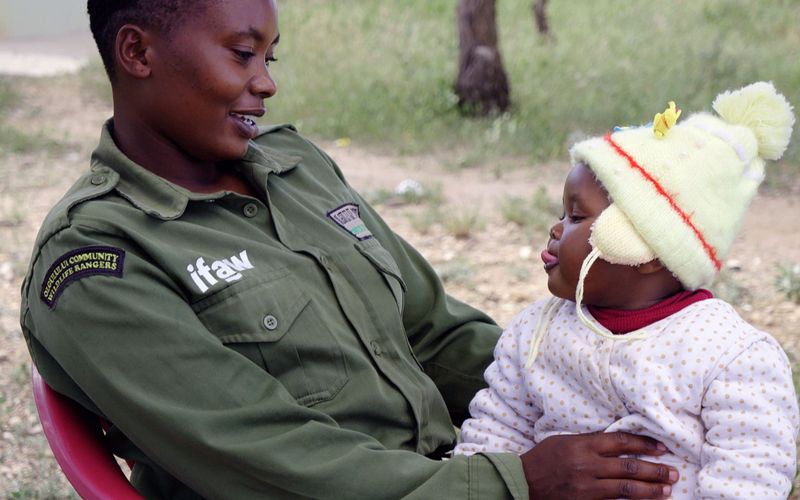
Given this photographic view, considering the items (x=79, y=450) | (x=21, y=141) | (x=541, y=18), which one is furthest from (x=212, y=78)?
(x=541, y=18)

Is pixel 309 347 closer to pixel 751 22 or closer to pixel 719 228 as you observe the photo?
pixel 719 228

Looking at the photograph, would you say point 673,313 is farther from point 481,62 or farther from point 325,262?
point 481,62

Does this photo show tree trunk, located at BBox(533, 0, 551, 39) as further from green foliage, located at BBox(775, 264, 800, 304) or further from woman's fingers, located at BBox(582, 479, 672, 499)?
woman's fingers, located at BBox(582, 479, 672, 499)

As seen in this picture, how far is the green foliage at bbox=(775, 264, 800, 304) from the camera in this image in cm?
440

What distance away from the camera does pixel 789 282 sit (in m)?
4.45

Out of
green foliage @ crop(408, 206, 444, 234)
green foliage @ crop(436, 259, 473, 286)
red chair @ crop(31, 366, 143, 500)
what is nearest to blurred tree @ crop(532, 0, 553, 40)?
green foliage @ crop(408, 206, 444, 234)

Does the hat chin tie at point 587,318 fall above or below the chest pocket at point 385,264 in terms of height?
above

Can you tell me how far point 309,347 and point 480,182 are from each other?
4790 millimetres

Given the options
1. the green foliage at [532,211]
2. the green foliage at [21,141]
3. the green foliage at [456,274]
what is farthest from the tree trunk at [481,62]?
the green foliage at [456,274]

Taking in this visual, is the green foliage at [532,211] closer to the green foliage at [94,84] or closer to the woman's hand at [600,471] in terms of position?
the woman's hand at [600,471]

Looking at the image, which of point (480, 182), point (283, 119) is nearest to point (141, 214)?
point (480, 182)

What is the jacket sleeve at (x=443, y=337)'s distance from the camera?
244 centimetres

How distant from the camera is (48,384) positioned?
189 centimetres

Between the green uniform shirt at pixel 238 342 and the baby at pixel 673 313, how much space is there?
8.8 inches
